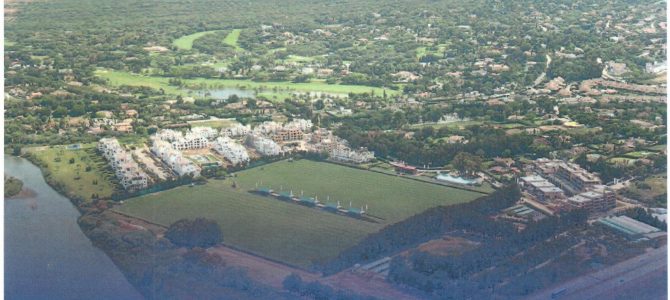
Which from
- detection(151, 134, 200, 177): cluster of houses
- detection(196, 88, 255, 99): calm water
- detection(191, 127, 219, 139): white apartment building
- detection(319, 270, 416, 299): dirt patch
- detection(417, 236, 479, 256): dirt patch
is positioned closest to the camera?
detection(319, 270, 416, 299): dirt patch

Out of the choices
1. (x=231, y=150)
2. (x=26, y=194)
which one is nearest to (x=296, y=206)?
(x=231, y=150)

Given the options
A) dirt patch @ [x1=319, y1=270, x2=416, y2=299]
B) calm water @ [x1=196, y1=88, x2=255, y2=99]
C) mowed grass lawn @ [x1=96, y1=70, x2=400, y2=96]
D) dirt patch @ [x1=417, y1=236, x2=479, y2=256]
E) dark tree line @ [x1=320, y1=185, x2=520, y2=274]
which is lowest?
dirt patch @ [x1=319, y1=270, x2=416, y2=299]

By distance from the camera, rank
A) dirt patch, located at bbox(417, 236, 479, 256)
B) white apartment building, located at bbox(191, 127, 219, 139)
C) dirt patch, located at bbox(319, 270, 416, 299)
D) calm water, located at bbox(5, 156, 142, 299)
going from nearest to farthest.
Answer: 1. dirt patch, located at bbox(319, 270, 416, 299)
2. calm water, located at bbox(5, 156, 142, 299)
3. dirt patch, located at bbox(417, 236, 479, 256)
4. white apartment building, located at bbox(191, 127, 219, 139)

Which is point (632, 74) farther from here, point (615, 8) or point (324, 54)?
point (324, 54)

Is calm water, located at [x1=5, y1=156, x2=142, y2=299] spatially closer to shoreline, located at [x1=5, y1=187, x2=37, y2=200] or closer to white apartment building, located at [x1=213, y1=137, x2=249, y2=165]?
shoreline, located at [x1=5, y1=187, x2=37, y2=200]

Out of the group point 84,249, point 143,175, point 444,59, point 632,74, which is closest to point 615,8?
point 632,74

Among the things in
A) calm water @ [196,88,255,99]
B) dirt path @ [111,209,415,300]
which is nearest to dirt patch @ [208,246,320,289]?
dirt path @ [111,209,415,300]
